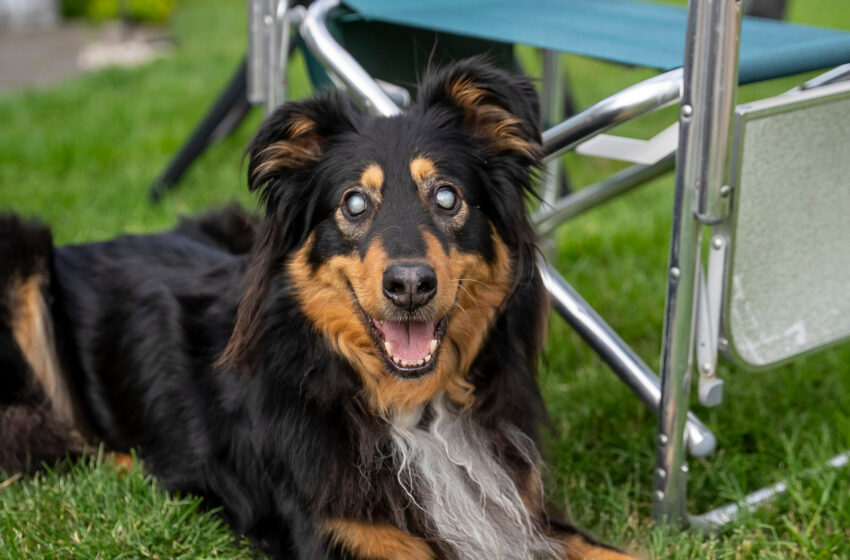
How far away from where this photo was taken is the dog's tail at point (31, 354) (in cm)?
287

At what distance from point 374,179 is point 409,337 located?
398 millimetres

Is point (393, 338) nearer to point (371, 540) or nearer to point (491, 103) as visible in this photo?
point (371, 540)

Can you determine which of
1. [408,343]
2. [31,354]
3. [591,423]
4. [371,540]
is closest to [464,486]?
[371,540]

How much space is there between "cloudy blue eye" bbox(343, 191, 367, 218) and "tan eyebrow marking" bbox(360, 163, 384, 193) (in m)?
0.03

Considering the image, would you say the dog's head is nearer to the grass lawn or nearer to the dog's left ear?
the dog's left ear

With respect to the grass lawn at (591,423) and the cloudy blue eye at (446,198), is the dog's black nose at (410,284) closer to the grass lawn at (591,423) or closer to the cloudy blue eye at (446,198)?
the cloudy blue eye at (446,198)

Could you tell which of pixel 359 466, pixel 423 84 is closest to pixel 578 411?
pixel 359 466

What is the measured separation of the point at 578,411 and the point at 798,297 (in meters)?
0.97

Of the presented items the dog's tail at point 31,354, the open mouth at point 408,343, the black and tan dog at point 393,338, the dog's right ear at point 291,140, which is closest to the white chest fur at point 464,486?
the black and tan dog at point 393,338

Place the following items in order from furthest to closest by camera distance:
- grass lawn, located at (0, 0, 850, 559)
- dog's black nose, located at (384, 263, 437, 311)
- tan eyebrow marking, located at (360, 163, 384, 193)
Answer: grass lawn, located at (0, 0, 850, 559) < tan eyebrow marking, located at (360, 163, 384, 193) < dog's black nose, located at (384, 263, 437, 311)

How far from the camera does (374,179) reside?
2.25 metres

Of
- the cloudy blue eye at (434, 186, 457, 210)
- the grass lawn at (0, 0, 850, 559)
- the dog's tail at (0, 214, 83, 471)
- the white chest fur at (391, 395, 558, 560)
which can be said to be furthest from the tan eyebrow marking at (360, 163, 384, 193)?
the dog's tail at (0, 214, 83, 471)

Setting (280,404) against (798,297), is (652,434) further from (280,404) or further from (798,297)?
(280,404)

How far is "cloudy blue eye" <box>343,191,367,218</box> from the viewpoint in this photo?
2258 millimetres
